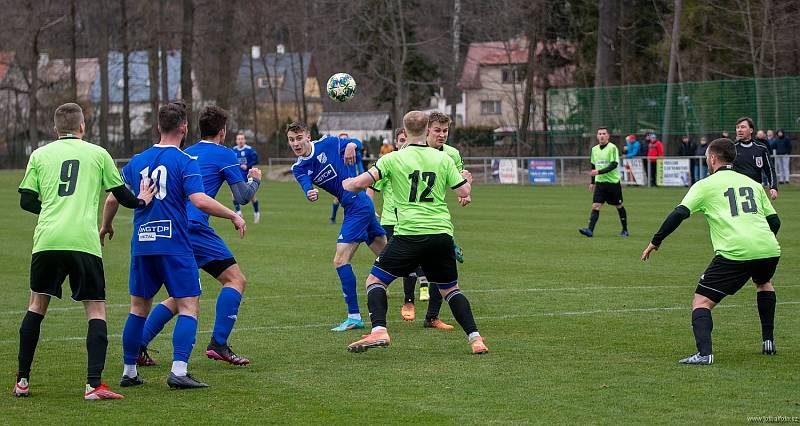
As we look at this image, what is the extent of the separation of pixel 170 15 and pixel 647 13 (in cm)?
2429

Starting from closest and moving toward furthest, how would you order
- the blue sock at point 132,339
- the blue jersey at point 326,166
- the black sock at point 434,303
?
the blue sock at point 132,339
the black sock at point 434,303
the blue jersey at point 326,166

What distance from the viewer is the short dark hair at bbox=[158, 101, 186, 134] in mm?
7223

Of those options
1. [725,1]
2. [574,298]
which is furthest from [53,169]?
[725,1]

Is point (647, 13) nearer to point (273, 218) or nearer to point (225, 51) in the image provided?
point (225, 51)

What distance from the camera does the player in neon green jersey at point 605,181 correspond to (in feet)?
61.8

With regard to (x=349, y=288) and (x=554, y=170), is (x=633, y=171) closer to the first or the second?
(x=554, y=170)

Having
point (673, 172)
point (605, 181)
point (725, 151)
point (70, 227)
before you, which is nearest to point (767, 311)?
point (725, 151)

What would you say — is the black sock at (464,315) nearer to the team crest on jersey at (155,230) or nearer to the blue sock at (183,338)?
the blue sock at (183,338)

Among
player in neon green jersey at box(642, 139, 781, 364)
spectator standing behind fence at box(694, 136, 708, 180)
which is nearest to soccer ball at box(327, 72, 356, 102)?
player in neon green jersey at box(642, 139, 781, 364)

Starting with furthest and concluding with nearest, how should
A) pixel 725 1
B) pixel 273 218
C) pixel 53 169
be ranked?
pixel 725 1 → pixel 273 218 → pixel 53 169

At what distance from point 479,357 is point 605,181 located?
11469 mm

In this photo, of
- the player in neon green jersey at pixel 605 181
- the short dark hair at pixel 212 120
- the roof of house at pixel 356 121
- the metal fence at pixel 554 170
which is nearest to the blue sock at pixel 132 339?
the short dark hair at pixel 212 120

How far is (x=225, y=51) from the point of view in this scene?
53.1 meters

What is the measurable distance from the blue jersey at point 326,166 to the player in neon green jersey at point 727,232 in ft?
11.9
